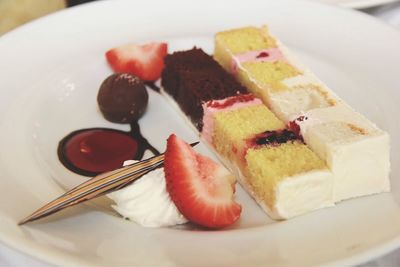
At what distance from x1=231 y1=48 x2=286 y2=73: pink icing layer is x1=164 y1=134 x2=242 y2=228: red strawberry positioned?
52cm

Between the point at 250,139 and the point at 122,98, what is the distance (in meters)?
0.43

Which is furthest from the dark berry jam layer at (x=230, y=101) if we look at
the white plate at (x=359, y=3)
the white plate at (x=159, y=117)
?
the white plate at (x=359, y=3)

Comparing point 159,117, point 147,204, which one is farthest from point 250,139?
point 159,117

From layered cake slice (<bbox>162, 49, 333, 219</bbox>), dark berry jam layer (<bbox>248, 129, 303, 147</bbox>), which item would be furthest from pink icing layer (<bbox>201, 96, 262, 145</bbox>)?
dark berry jam layer (<bbox>248, 129, 303, 147</bbox>)

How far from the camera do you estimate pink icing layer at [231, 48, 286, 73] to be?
1758 mm

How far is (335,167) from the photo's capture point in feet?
4.34

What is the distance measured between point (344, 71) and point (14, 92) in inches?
36.1

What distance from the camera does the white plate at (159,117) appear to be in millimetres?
1156

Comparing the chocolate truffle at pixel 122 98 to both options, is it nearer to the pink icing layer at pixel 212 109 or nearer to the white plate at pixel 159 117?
the white plate at pixel 159 117

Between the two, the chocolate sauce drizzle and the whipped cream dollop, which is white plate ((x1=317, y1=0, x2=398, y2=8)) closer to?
the chocolate sauce drizzle

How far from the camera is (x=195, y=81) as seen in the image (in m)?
1.72

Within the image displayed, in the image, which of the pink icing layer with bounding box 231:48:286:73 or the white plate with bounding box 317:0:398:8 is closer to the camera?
the pink icing layer with bounding box 231:48:286:73

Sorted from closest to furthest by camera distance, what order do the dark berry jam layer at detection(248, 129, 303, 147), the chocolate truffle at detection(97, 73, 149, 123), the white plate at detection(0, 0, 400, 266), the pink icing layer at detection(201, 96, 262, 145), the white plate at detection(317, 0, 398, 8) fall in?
→ the white plate at detection(0, 0, 400, 266)
the dark berry jam layer at detection(248, 129, 303, 147)
the pink icing layer at detection(201, 96, 262, 145)
the chocolate truffle at detection(97, 73, 149, 123)
the white plate at detection(317, 0, 398, 8)

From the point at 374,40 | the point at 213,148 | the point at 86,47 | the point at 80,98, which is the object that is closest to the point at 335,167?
the point at 213,148
